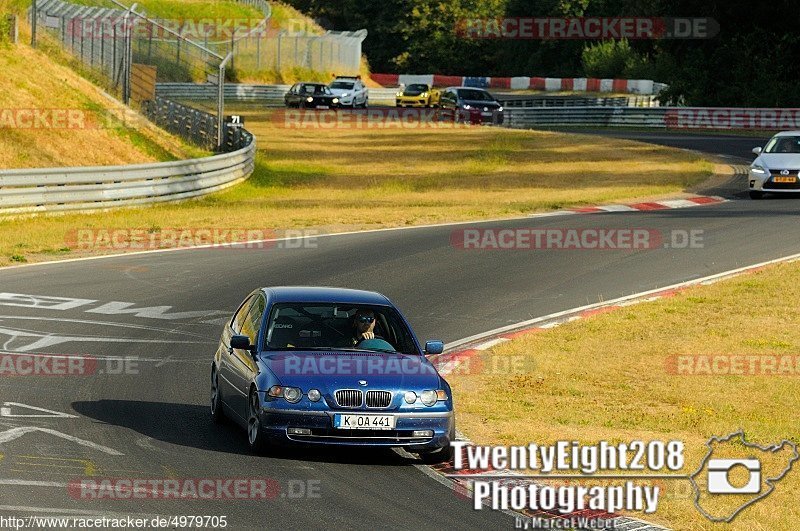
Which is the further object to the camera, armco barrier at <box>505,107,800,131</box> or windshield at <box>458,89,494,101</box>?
windshield at <box>458,89,494,101</box>

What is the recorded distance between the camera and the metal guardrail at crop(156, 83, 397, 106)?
69.4m

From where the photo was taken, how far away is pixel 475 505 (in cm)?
925

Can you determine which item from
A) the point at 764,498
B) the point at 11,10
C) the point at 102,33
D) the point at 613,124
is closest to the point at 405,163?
the point at 102,33

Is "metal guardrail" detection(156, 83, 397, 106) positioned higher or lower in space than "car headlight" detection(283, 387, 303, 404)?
lower

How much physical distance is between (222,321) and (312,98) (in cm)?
4861

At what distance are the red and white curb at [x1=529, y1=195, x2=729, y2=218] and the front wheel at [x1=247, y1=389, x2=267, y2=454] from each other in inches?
745

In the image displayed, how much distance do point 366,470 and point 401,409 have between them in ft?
1.88

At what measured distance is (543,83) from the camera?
9056 centimetres

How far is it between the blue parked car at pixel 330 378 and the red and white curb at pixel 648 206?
17.8m

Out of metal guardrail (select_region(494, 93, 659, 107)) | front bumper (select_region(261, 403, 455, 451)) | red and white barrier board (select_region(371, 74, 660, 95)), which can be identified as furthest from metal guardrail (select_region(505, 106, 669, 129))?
front bumper (select_region(261, 403, 455, 451))

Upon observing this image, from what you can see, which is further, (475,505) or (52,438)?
(52,438)

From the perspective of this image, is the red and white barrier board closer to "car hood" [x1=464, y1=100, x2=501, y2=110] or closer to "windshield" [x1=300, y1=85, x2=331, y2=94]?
"car hood" [x1=464, y1=100, x2=501, y2=110]

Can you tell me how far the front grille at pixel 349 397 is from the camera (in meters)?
10.5

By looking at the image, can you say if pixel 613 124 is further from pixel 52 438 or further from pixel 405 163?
pixel 52 438
